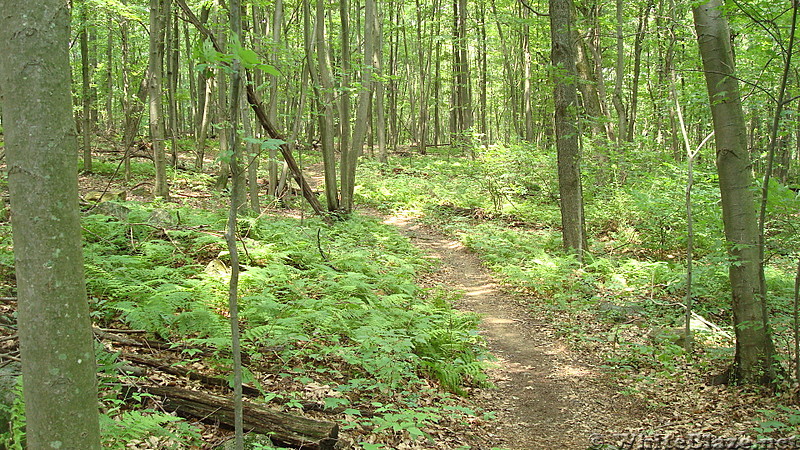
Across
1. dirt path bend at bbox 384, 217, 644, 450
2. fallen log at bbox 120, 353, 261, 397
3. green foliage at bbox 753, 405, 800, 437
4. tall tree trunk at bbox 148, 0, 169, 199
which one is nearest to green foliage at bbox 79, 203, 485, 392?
fallen log at bbox 120, 353, 261, 397

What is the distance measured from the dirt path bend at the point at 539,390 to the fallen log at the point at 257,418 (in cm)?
188

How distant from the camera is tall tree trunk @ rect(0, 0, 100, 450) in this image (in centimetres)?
Result: 169

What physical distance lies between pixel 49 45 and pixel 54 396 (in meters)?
1.24

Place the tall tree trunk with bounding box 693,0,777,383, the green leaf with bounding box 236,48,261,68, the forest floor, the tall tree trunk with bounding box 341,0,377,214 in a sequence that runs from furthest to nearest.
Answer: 1. the tall tree trunk with bounding box 341,0,377,214
2. the tall tree trunk with bounding box 693,0,777,383
3. the forest floor
4. the green leaf with bounding box 236,48,261,68

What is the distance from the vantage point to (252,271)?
6.44m

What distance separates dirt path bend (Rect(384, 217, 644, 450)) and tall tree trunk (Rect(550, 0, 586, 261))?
92.2 inches

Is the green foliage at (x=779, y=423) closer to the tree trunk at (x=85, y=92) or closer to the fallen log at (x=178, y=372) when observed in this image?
the fallen log at (x=178, y=372)

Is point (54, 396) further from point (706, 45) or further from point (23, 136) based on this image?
point (706, 45)

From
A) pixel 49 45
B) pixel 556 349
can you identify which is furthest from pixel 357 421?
pixel 556 349

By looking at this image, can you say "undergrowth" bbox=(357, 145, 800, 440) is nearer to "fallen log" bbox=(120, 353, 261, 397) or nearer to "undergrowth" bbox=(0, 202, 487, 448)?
"undergrowth" bbox=(0, 202, 487, 448)

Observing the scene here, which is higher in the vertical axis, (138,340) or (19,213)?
(19,213)

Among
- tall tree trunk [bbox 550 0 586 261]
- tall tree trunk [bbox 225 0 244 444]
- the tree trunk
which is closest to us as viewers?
tall tree trunk [bbox 225 0 244 444]

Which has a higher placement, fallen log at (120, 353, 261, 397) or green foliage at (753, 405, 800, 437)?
fallen log at (120, 353, 261, 397)

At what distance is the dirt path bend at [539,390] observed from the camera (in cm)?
492
